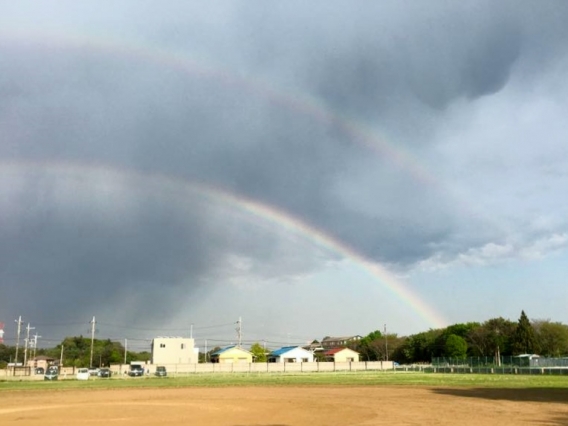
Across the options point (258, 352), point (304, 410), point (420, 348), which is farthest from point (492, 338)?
Result: point (304, 410)

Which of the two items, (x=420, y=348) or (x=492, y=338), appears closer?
(x=492, y=338)

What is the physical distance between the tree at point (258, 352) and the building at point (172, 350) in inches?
704

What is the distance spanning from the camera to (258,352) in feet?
493

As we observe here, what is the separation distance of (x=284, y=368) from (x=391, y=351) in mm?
63654

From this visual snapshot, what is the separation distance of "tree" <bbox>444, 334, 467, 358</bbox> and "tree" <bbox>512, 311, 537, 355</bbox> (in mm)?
14474

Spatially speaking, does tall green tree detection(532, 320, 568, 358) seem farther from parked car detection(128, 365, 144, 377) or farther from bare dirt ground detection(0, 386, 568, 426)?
bare dirt ground detection(0, 386, 568, 426)

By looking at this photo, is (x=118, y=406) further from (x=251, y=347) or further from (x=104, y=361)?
(x=104, y=361)

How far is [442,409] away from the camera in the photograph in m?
30.0

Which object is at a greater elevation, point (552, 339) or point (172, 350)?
point (552, 339)

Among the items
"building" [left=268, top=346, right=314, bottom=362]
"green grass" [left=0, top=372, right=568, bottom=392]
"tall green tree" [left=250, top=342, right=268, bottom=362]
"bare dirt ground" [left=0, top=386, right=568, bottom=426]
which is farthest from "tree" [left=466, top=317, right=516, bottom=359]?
"bare dirt ground" [left=0, top=386, right=568, bottom=426]

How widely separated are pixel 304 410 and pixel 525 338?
10571 cm

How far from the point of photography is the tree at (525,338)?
4702 inches

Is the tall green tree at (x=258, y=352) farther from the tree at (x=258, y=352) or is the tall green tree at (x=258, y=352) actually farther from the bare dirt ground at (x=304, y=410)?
the bare dirt ground at (x=304, y=410)

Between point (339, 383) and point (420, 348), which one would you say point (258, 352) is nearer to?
point (420, 348)
